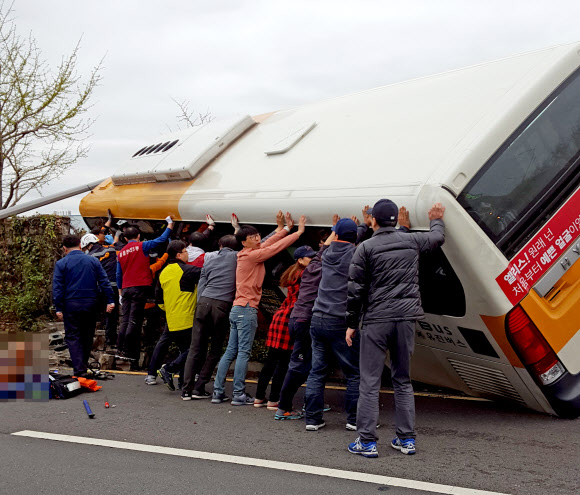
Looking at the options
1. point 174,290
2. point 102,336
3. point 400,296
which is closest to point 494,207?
point 400,296

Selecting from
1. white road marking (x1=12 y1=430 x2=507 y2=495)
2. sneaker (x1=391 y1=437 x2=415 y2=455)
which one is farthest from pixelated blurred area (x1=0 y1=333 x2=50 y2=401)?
sneaker (x1=391 y1=437 x2=415 y2=455)

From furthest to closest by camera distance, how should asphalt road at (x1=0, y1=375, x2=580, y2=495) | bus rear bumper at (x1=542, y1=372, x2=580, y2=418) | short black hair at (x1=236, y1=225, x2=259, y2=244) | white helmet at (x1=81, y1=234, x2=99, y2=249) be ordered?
1. white helmet at (x1=81, y1=234, x2=99, y2=249)
2. short black hair at (x1=236, y1=225, x2=259, y2=244)
3. bus rear bumper at (x1=542, y1=372, x2=580, y2=418)
4. asphalt road at (x1=0, y1=375, x2=580, y2=495)

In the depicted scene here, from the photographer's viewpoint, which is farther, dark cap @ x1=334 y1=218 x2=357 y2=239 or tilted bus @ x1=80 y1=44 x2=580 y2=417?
dark cap @ x1=334 y1=218 x2=357 y2=239

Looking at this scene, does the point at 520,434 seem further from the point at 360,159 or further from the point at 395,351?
the point at 360,159

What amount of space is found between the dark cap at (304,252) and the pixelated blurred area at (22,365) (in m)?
2.53

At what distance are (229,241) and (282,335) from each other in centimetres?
116

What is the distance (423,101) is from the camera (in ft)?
18.7

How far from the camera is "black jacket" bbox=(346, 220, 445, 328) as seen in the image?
461 centimetres

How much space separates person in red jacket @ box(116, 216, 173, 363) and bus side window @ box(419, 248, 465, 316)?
3962 millimetres

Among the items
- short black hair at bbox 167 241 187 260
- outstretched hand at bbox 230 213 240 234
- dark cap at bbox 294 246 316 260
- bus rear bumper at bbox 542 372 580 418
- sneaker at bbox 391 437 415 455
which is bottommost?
sneaker at bbox 391 437 415 455

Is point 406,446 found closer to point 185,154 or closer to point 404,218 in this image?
point 404,218

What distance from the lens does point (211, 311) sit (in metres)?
6.66

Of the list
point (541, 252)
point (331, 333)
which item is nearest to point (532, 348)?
point (541, 252)

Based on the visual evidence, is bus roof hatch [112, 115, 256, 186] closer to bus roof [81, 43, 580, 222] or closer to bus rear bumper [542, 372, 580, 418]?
bus roof [81, 43, 580, 222]
